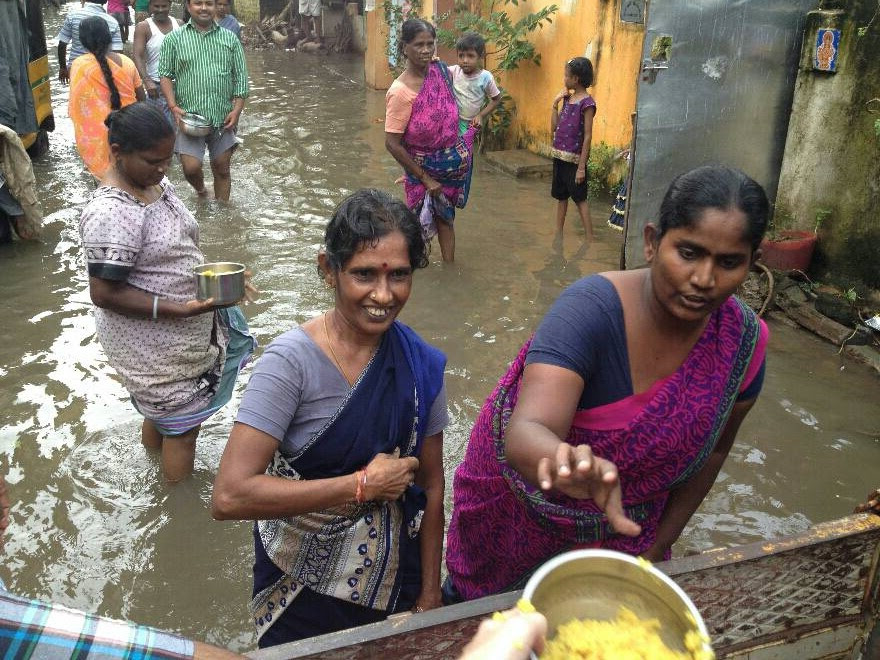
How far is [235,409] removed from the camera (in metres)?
4.29

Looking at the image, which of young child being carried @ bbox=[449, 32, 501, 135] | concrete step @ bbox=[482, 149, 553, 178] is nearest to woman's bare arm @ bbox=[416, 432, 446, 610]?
young child being carried @ bbox=[449, 32, 501, 135]

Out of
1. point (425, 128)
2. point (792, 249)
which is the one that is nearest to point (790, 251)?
point (792, 249)

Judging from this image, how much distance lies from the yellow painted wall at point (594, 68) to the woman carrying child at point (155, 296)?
5266 millimetres

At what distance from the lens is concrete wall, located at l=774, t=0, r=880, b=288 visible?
511 cm

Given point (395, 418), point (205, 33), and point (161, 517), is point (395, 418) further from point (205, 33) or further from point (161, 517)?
point (205, 33)

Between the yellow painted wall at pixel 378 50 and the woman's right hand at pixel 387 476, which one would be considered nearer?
the woman's right hand at pixel 387 476

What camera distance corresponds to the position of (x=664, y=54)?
545 centimetres

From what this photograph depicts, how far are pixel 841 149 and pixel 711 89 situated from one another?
100 centimetres

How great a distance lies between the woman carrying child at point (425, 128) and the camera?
5414 millimetres

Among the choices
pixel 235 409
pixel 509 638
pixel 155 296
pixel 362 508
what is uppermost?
pixel 509 638

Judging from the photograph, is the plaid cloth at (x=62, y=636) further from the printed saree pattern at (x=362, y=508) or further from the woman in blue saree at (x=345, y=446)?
the printed saree pattern at (x=362, y=508)

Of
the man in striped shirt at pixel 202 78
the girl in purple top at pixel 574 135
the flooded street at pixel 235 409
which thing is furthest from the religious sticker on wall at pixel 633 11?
the man in striped shirt at pixel 202 78

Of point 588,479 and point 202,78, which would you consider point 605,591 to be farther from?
point 202,78

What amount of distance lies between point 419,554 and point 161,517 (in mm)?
1698
